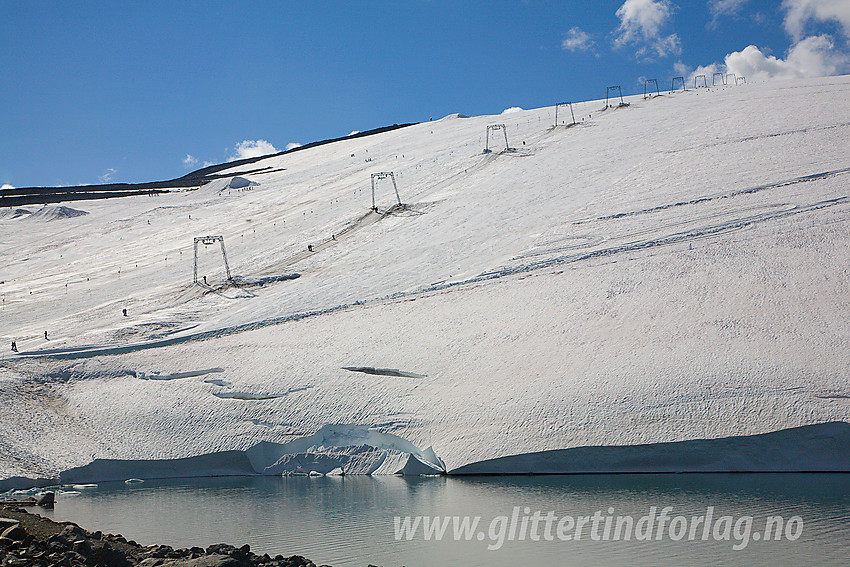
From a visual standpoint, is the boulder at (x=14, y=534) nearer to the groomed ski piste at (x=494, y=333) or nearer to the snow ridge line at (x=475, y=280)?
the groomed ski piste at (x=494, y=333)

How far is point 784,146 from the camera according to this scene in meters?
20.3

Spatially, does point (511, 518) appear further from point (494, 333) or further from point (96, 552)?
point (494, 333)

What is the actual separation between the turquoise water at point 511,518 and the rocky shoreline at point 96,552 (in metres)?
0.70

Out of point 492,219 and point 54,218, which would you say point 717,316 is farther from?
point 54,218

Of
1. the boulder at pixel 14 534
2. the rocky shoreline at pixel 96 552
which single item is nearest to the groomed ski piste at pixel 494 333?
the rocky shoreline at pixel 96 552

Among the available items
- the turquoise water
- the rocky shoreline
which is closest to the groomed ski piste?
the turquoise water

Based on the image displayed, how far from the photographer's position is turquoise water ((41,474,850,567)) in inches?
254

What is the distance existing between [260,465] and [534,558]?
6.36 m

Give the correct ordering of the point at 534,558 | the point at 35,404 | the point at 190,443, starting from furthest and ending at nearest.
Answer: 1. the point at 35,404
2. the point at 190,443
3. the point at 534,558

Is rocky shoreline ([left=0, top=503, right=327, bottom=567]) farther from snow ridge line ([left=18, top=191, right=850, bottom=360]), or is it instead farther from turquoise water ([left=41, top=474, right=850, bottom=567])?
snow ridge line ([left=18, top=191, right=850, bottom=360])

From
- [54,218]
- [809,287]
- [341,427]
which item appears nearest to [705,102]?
[809,287]

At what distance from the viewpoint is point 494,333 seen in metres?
12.7

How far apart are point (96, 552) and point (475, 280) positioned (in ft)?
34.2

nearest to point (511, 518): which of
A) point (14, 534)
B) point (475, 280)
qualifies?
point (14, 534)
